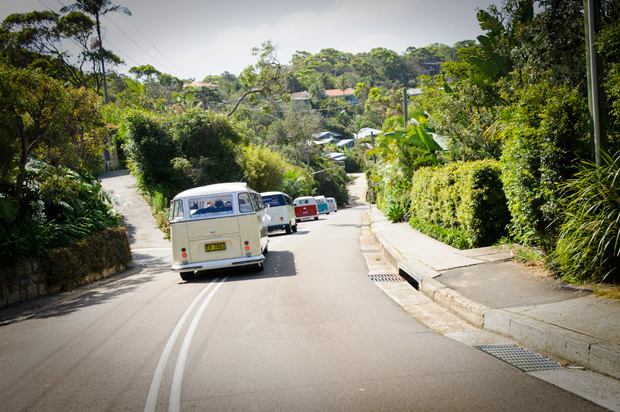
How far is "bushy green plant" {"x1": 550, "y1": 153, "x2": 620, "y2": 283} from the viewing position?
654 cm

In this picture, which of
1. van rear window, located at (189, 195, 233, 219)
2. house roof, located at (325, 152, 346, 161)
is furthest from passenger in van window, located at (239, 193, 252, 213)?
house roof, located at (325, 152, 346, 161)

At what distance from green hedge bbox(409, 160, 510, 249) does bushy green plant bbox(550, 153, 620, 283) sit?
330 cm

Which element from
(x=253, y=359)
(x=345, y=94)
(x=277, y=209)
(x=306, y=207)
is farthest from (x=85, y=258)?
(x=345, y=94)

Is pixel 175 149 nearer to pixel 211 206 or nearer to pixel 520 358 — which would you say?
pixel 211 206

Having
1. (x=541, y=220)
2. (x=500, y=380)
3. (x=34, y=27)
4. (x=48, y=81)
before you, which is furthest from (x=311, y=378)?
(x=34, y=27)

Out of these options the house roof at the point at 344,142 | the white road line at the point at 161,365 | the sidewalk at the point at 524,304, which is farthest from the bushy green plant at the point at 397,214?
the house roof at the point at 344,142

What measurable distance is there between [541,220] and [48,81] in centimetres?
1136

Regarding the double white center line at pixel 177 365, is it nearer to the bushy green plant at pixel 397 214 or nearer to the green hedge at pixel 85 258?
the green hedge at pixel 85 258

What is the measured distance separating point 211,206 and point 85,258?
3795mm

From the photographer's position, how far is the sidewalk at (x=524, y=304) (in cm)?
484

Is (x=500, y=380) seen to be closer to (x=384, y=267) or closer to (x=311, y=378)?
(x=311, y=378)

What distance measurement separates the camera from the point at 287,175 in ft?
180

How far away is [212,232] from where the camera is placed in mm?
11570

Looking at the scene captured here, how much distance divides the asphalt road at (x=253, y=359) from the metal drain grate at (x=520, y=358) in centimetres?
15
